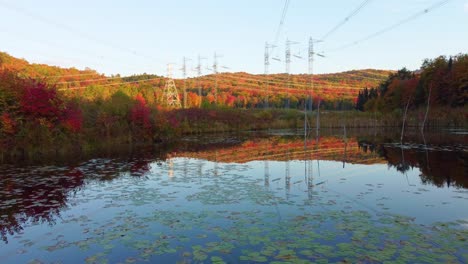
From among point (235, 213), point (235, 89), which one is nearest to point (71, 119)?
point (235, 213)

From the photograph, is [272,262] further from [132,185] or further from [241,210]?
[132,185]

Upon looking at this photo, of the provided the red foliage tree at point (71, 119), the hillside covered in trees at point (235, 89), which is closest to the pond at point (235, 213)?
the red foliage tree at point (71, 119)

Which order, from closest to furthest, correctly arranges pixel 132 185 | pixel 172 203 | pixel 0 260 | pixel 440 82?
pixel 0 260 → pixel 172 203 → pixel 132 185 → pixel 440 82

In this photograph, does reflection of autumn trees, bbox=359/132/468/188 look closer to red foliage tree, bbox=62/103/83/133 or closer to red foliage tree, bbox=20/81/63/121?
red foliage tree, bbox=62/103/83/133

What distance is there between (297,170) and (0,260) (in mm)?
12098

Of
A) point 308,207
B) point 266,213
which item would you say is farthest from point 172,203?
point 308,207

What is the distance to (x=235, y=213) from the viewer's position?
9.16 meters

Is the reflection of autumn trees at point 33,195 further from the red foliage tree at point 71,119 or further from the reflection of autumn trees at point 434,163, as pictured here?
the reflection of autumn trees at point 434,163

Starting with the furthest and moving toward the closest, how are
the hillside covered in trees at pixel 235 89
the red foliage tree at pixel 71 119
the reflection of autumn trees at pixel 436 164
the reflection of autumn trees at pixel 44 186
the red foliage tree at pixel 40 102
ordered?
1. the hillside covered in trees at pixel 235 89
2. the red foliage tree at pixel 71 119
3. the red foliage tree at pixel 40 102
4. the reflection of autumn trees at pixel 436 164
5. the reflection of autumn trees at pixel 44 186

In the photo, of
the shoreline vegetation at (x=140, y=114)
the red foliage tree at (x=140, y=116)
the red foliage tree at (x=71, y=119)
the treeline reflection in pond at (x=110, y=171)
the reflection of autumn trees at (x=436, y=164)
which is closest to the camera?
the treeline reflection in pond at (x=110, y=171)

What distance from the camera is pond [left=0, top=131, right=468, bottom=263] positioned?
6.50 metres

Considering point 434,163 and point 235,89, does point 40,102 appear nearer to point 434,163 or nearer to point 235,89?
point 434,163

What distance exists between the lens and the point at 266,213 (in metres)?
9.09

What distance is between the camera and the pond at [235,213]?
21.3ft
